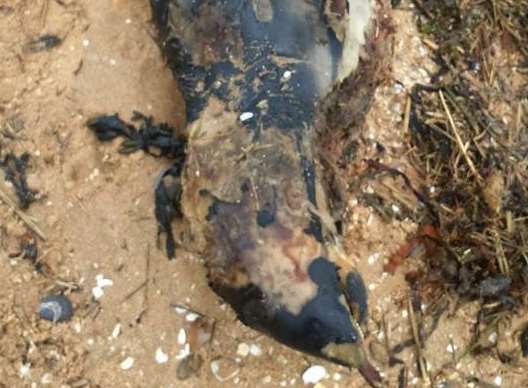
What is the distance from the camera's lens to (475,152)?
9.96 feet

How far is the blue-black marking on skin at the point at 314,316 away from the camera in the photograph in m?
2.28

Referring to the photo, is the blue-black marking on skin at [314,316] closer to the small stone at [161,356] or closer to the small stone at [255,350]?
the small stone at [255,350]

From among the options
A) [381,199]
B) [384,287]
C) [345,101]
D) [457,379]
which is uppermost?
[345,101]

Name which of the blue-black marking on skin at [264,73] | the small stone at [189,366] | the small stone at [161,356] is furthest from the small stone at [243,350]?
the blue-black marking on skin at [264,73]

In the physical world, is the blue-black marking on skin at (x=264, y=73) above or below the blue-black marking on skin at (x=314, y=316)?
above

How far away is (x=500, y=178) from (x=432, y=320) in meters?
0.59

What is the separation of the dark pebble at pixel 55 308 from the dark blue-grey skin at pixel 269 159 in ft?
1.58

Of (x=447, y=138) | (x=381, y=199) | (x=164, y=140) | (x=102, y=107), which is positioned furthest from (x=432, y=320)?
(x=102, y=107)

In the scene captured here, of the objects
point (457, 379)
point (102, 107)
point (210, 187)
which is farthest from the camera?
point (102, 107)

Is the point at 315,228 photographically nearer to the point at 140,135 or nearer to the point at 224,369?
the point at 224,369

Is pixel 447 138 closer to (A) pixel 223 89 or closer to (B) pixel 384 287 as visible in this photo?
(B) pixel 384 287

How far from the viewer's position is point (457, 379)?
8.93 ft

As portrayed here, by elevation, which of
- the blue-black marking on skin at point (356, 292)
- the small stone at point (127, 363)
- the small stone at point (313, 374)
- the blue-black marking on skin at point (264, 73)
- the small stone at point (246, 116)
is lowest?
the small stone at point (313, 374)

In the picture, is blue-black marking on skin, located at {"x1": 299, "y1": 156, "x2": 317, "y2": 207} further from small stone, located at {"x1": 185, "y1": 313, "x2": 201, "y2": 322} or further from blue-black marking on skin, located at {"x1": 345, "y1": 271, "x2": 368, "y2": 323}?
small stone, located at {"x1": 185, "y1": 313, "x2": 201, "y2": 322}
